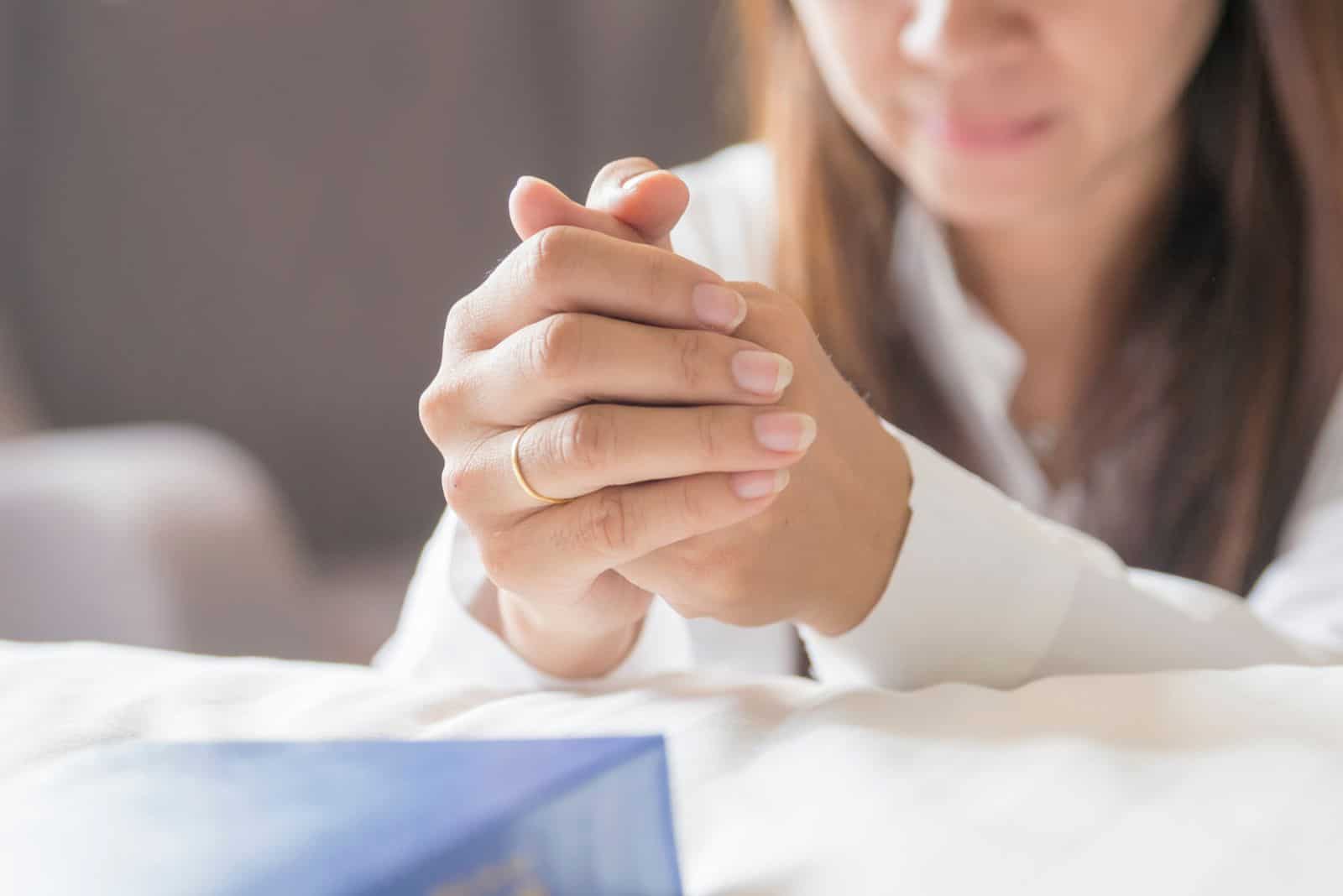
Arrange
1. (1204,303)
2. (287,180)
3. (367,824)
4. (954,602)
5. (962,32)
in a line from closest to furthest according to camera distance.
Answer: (367,824)
(954,602)
(962,32)
(1204,303)
(287,180)

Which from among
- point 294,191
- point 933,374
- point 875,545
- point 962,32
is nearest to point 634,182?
point 875,545

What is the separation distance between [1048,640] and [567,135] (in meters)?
0.83

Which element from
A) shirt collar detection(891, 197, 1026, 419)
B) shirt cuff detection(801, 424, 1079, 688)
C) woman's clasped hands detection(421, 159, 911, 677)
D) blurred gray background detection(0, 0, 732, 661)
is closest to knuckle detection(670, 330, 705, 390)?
woman's clasped hands detection(421, 159, 911, 677)

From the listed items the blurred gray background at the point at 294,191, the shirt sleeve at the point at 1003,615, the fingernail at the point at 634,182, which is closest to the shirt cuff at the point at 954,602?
the shirt sleeve at the point at 1003,615

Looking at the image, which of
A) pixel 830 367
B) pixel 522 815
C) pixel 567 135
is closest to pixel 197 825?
pixel 522 815

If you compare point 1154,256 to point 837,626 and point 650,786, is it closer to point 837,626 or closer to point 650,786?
point 837,626

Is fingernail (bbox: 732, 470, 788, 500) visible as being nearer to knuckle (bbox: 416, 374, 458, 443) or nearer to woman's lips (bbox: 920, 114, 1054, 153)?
knuckle (bbox: 416, 374, 458, 443)

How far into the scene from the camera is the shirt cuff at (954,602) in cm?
34

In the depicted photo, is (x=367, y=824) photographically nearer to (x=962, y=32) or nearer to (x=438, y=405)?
(x=438, y=405)

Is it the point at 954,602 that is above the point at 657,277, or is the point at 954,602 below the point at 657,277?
below

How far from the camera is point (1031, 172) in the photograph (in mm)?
500

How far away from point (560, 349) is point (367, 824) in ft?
0.34

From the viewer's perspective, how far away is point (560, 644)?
14.0 inches

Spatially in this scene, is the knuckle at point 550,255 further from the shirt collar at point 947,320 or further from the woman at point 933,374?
the shirt collar at point 947,320
